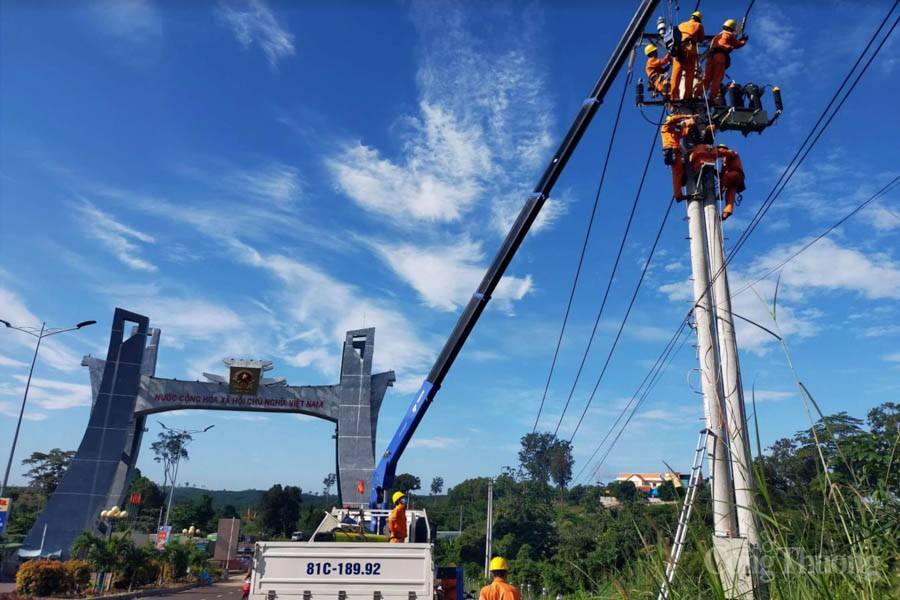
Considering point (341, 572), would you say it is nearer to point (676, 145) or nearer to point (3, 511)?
point (676, 145)

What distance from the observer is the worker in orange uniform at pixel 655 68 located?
9586 mm

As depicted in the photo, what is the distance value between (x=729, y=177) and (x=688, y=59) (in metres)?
1.94

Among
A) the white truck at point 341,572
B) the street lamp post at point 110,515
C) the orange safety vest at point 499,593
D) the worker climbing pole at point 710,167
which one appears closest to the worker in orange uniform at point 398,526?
the white truck at point 341,572

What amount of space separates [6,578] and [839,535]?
34.6 m

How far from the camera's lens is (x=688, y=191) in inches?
356

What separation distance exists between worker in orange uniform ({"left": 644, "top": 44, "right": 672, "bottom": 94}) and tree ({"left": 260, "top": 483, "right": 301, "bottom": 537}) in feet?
240

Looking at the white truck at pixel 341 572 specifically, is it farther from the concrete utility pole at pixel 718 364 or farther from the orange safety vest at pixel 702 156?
the orange safety vest at pixel 702 156

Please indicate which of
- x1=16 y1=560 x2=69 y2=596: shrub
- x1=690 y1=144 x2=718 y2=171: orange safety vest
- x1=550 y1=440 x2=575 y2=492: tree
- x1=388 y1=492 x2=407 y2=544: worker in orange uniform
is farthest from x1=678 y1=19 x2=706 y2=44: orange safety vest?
x1=550 y1=440 x2=575 y2=492: tree

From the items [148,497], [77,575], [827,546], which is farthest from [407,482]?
[827,546]

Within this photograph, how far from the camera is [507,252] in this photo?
1291 cm

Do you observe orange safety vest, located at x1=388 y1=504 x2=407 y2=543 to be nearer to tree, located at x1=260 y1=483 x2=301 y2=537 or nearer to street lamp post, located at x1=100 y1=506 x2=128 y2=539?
street lamp post, located at x1=100 y1=506 x2=128 y2=539

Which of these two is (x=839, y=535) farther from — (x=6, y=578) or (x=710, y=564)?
(x=6, y=578)

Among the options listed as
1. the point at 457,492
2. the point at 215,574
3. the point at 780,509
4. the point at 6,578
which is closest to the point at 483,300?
the point at 780,509

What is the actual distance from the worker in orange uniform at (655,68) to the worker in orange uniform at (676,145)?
0.68 metres
